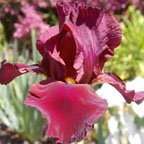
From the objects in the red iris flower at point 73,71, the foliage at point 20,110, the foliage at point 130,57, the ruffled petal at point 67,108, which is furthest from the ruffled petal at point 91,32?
the foliage at point 130,57

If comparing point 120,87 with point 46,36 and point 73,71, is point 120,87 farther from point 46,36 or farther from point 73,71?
point 46,36

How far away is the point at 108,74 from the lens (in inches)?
58.7

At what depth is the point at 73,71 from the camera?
1.41 meters

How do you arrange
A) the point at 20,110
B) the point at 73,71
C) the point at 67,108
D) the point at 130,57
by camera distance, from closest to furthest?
the point at 67,108 < the point at 73,71 < the point at 20,110 < the point at 130,57

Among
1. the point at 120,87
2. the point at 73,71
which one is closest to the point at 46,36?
the point at 73,71

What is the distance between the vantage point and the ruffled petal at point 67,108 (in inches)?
47.8

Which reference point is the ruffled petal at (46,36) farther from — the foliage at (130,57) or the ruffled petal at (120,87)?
the foliage at (130,57)

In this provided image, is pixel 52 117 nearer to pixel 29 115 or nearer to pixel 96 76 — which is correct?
pixel 96 76

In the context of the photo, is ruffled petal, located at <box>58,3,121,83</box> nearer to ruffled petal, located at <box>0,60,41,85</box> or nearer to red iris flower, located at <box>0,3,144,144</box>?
red iris flower, located at <box>0,3,144,144</box>

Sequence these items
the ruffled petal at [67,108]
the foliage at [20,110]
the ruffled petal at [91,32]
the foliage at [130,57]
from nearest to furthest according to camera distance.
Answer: the ruffled petal at [67,108], the ruffled petal at [91,32], the foliage at [20,110], the foliage at [130,57]

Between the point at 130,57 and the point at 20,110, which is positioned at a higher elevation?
the point at 20,110

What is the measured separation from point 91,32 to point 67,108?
274 mm

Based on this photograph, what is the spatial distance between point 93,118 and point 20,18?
13.6ft

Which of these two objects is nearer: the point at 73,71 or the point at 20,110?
the point at 73,71
